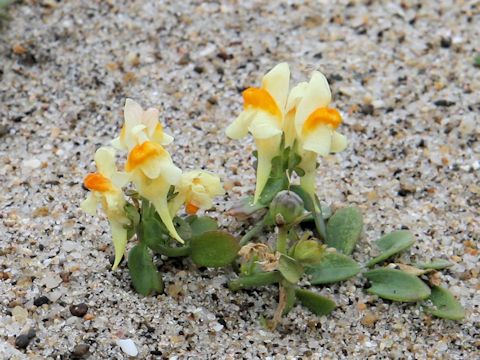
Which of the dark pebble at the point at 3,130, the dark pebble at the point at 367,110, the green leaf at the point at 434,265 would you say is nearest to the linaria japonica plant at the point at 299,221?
the green leaf at the point at 434,265

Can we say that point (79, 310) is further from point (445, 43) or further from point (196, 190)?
point (445, 43)

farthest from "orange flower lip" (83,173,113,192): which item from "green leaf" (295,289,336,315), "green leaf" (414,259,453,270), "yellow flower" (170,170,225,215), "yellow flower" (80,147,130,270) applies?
"green leaf" (414,259,453,270)

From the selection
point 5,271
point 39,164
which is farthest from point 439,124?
point 5,271

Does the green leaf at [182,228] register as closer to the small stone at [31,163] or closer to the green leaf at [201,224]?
the green leaf at [201,224]

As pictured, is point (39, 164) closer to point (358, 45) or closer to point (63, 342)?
point (63, 342)

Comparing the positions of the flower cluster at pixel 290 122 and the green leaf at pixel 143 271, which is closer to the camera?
the flower cluster at pixel 290 122
